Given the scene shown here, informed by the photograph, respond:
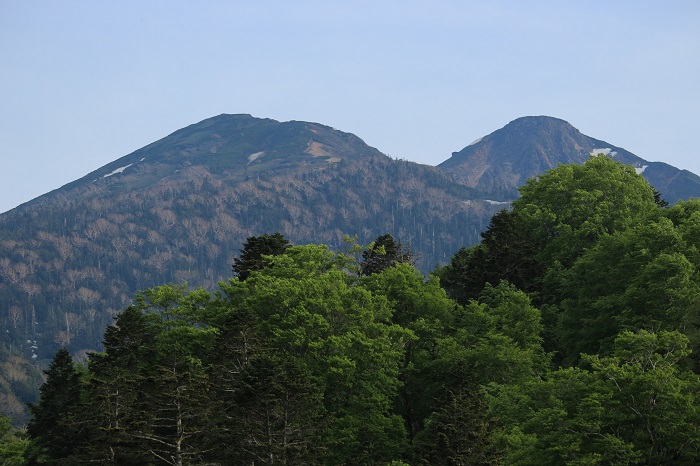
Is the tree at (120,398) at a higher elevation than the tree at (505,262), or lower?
lower

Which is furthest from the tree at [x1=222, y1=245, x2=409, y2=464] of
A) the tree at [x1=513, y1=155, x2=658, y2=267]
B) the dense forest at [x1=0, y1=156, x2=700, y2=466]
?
the tree at [x1=513, y1=155, x2=658, y2=267]

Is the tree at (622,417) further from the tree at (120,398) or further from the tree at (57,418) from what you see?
the tree at (57,418)

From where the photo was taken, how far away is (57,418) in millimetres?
74312

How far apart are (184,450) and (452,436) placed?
1661 cm

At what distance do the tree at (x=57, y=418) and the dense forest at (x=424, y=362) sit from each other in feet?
0.57

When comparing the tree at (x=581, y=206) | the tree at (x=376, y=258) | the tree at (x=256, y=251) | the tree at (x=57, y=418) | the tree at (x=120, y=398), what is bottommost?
the tree at (x=57, y=418)

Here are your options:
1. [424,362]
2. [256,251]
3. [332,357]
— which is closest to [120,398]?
[332,357]

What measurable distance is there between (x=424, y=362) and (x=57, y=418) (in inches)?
1129

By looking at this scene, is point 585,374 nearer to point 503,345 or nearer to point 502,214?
point 503,345

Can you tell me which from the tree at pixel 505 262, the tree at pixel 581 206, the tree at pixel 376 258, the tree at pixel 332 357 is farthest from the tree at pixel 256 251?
the tree at pixel 581 206

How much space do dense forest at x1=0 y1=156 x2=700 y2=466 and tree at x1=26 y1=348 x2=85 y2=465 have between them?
17cm

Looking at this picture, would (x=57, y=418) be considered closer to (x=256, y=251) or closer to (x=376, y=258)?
(x=256, y=251)

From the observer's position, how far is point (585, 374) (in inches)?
1988

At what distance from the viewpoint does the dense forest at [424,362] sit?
49.7 metres
